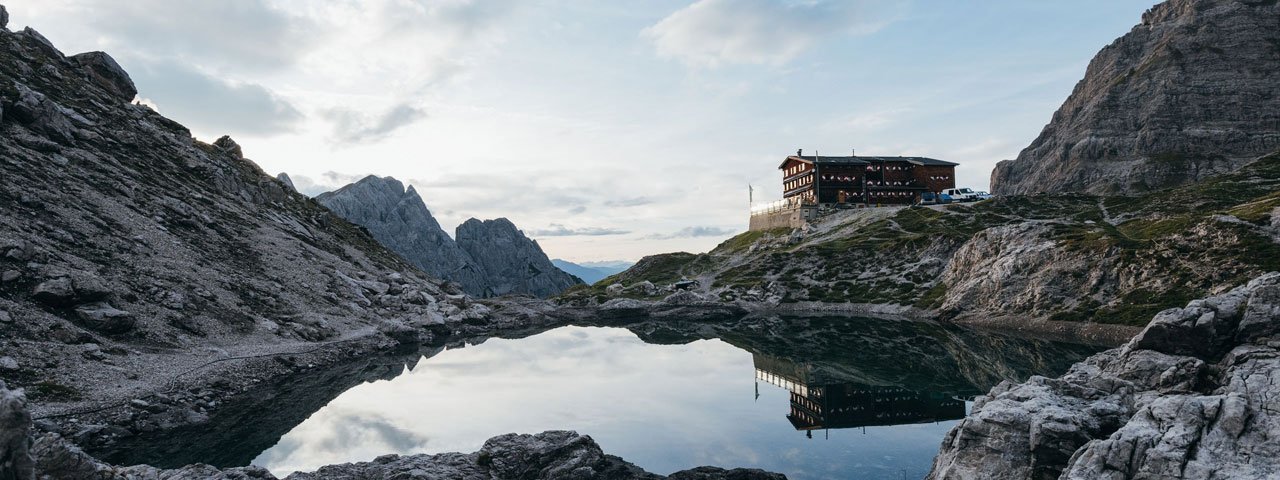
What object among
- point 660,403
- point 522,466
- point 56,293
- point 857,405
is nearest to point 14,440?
point 522,466

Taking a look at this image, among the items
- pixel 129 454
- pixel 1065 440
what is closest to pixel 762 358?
pixel 1065 440

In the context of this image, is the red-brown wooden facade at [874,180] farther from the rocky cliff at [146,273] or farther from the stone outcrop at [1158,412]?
the stone outcrop at [1158,412]

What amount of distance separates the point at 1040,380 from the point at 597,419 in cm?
3041

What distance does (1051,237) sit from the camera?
330 ft

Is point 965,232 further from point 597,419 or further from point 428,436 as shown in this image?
point 428,436

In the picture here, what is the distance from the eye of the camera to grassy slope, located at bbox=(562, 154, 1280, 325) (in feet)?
255

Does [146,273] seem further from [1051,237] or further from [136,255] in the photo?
[1051,237]

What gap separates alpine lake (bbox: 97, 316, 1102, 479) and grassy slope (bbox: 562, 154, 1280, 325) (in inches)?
808

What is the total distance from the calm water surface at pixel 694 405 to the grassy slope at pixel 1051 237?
2300 cm

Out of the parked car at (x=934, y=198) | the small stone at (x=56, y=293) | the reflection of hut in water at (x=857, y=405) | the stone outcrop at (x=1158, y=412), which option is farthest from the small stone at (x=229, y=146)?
the parked car at (x=934, y=198)

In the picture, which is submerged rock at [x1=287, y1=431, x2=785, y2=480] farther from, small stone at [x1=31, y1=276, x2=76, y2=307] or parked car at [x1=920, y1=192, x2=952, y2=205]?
parked car at [x1=920, y1=192, x2=952, y2=205]

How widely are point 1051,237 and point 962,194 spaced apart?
72.1m

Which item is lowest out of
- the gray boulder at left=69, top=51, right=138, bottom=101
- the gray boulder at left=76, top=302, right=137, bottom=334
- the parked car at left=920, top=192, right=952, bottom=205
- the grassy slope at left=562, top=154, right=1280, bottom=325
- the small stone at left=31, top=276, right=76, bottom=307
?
the gray boulder at left=76, top=302, right=137, bottom=334

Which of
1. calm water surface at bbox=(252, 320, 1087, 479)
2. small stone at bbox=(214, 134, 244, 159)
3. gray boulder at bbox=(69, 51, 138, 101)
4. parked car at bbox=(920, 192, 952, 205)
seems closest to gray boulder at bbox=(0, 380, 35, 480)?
calm water surface at bbox=(252, 320, 1087, 479)
